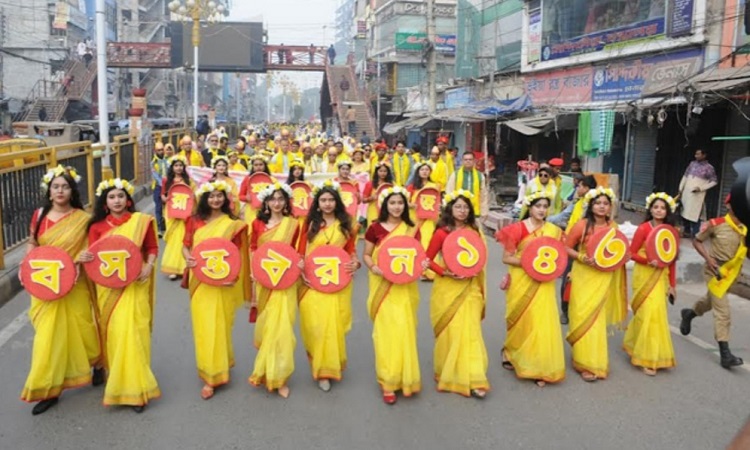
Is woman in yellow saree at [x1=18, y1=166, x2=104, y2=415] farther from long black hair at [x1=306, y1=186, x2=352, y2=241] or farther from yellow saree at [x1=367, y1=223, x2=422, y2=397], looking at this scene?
yellow saree at [x1=367, y1=223, x2=422, y2=397]

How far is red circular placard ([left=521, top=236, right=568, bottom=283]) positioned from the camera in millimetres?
5363

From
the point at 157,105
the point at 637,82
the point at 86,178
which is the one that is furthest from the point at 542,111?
the point at 157,105

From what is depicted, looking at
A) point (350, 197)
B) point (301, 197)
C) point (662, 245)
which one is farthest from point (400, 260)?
point (350, 197)

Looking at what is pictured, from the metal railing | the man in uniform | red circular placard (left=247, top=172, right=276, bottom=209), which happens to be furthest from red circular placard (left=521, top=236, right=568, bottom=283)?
the metal railing

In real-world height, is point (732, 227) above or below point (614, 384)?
above

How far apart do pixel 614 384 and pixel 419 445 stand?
1951 millimetres

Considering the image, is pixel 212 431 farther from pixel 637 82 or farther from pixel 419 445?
pixel 637 82

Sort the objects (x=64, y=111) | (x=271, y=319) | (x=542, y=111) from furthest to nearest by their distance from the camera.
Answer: (x=64, y=111), (x=542, y=111), (x=271, y=319)

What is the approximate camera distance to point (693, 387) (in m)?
5.51

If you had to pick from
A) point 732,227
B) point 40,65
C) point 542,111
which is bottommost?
point 732,227

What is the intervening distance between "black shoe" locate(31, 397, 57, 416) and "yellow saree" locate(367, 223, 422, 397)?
2.28 meters

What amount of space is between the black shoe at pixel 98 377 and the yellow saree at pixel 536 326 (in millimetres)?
3194

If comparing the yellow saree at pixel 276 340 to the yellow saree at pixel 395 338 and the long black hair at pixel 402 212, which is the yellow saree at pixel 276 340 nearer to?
the yellow saree at pixel 395 338

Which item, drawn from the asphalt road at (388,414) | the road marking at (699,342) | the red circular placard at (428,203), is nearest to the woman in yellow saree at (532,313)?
the asphalt road at (388,414)
